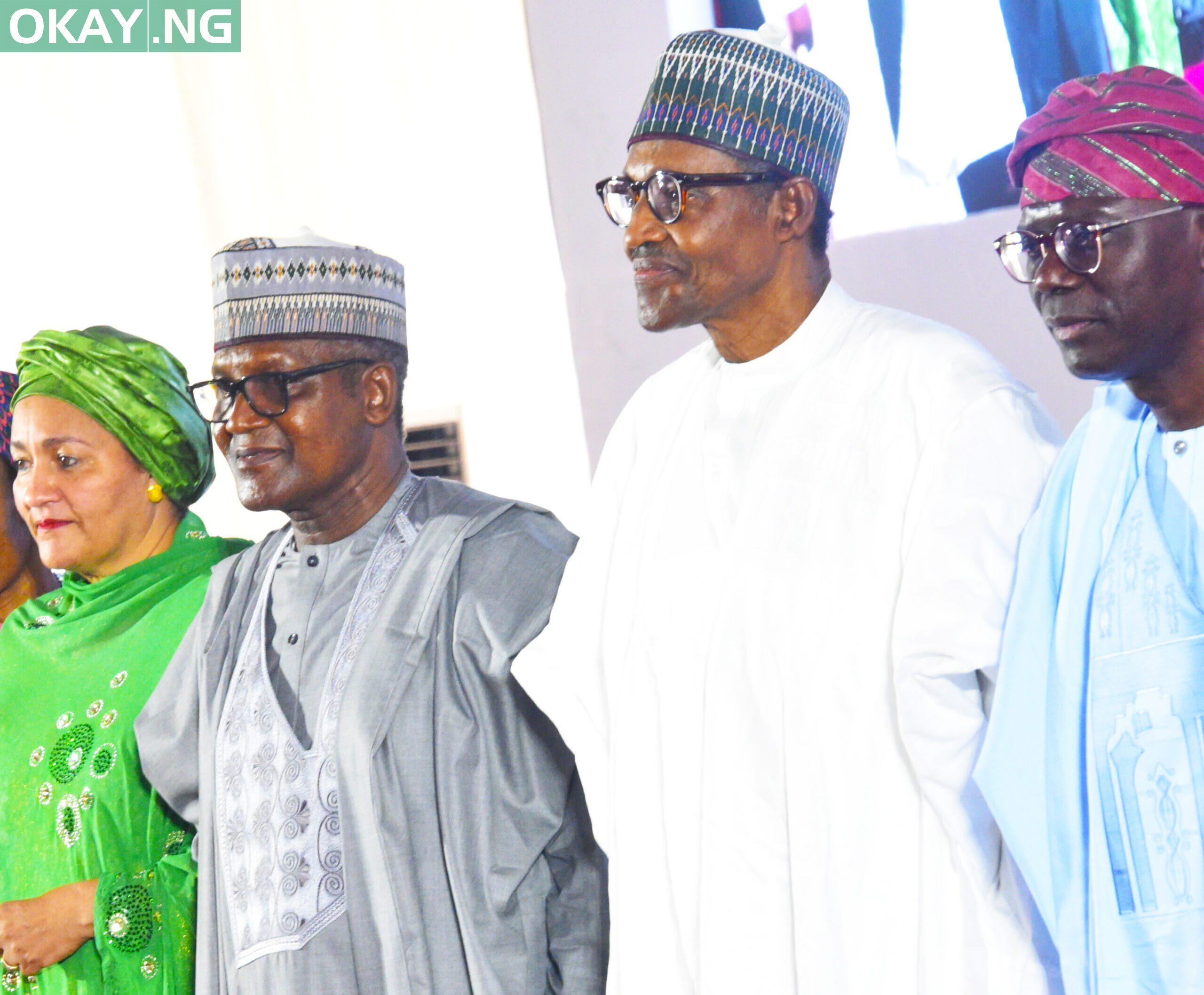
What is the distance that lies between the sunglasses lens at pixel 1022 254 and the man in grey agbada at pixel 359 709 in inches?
39.0

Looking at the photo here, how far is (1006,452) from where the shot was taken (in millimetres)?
1896

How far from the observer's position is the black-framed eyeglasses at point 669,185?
7.02ft

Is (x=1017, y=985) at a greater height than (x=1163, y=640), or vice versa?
(x=1163, y=640)

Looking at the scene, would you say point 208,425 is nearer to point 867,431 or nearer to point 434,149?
point 434,149

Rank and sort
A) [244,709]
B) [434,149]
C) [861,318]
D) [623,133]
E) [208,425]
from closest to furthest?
[861,318], [244,709], [208,425], [623,133], [434,149]

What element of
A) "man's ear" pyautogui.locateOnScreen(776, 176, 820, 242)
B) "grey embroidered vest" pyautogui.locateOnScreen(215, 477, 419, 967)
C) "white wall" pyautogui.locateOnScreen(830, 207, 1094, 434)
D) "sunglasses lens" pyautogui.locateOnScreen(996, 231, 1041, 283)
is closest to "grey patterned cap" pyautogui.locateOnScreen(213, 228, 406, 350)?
"grey embroidered vest" pyautogui.locateOnScreen(215, 477, 419, 967)

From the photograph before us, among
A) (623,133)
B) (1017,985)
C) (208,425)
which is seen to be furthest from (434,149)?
(1017,985)

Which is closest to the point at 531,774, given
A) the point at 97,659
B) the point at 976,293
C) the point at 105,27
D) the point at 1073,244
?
the point at 97,659

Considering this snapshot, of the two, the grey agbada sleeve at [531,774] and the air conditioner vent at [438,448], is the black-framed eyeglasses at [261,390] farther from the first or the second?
the air conditioner vent at [438,448]

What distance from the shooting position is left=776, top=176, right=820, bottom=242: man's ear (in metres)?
2.19

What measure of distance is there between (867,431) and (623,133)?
1.82 meters

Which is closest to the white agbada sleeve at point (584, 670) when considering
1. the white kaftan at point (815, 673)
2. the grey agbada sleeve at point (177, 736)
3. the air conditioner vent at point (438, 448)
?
the white kaftan at point (815, 673)

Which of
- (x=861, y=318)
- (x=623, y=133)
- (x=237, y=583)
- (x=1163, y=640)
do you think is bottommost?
(x=1163, y=640)

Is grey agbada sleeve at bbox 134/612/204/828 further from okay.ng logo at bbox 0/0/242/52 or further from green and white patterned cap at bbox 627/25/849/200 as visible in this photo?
okay.ng logo at bbox 0/0/242/52
